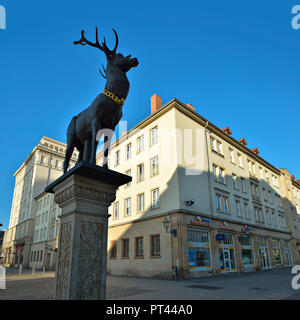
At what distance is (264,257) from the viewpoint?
97.2ft

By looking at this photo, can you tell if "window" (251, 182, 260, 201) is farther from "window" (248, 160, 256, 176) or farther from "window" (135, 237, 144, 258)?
"window" (135, 237, 144, 258)

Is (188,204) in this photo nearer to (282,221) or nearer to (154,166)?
(154,166)

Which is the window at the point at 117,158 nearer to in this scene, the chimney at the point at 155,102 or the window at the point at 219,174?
the chimney at the point at 155,102

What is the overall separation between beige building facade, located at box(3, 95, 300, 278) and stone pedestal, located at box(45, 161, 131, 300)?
1540 cm

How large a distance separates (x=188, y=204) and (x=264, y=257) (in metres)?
16.5

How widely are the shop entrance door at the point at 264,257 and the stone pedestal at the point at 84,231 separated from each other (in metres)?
30.0

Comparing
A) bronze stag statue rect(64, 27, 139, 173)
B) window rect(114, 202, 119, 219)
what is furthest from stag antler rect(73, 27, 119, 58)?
window rect(114, 202, 119, 219)

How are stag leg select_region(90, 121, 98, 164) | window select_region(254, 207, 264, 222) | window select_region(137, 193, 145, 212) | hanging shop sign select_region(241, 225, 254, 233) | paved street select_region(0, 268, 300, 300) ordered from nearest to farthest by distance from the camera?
1. stag leg select_region(90, 121, 98, 164)
2. paved street select_region(0, 268, 300, 300)
3. window select_region(137, 193, 145, 212)
4. hanging shop sign select_region(241, 225, 254, 233)
5. window select_region(254, 207, 264, 222)

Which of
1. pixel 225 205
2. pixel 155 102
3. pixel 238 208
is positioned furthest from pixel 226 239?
pixel 155 102

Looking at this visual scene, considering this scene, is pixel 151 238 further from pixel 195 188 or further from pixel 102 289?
pixel 102 289

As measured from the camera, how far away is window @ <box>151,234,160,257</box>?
20416mm

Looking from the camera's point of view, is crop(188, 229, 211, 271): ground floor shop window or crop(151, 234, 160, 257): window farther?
crop(151, 234, 160, 257): window

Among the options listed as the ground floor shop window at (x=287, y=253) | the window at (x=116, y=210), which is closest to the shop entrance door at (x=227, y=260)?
the window at (x=116, y=210)
